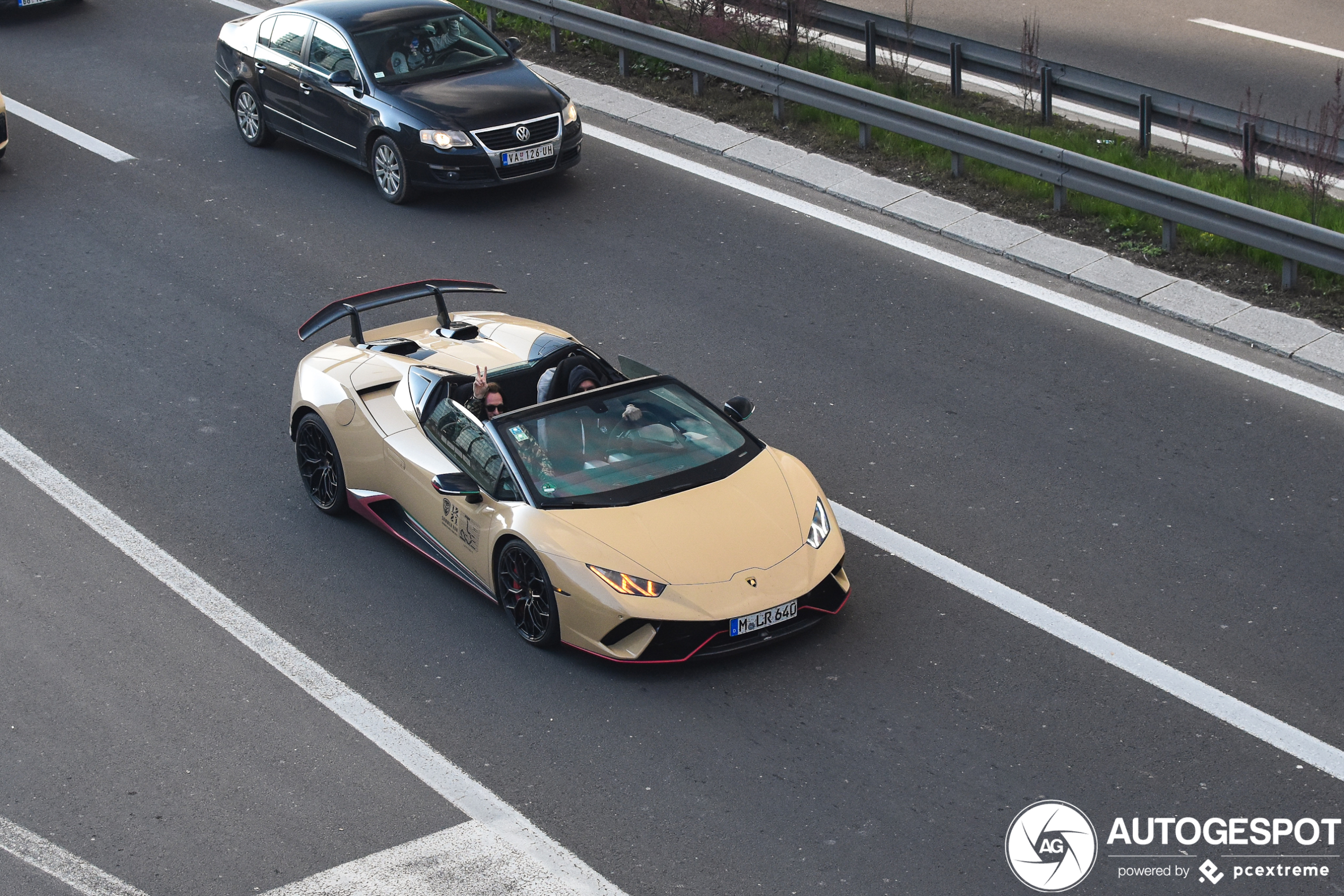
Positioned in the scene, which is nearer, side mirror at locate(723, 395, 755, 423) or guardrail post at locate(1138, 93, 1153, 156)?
side mirror at locate(723, 395, 755, 423)

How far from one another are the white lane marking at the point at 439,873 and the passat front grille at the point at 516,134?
8177 mm

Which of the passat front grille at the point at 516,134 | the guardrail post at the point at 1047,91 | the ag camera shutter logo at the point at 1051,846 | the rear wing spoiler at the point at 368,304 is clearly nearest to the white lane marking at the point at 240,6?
the passat front grille at the point at 516,134

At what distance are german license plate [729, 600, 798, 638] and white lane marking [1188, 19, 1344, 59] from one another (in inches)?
482

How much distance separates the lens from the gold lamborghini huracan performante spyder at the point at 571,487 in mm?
7910

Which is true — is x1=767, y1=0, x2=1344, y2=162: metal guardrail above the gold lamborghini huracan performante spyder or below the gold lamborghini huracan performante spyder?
above

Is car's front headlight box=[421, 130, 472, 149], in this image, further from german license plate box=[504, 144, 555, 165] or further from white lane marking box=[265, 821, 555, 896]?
white lane marking box=[265, 821, 555, 896]

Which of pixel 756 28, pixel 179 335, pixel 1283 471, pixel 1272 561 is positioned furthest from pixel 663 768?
pixel 756 28

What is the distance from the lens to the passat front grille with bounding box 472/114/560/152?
13914 mm

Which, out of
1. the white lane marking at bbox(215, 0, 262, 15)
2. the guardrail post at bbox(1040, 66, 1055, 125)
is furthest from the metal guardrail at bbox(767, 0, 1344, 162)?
the white lane marking at bbox(215, 0, 262, 15)

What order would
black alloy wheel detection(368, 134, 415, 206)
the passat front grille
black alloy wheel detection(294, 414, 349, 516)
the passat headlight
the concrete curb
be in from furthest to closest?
black alloy wheel detection(368, 134, 415, 206)
the passat front grille
the concrete curb
black alloy wheel detection(294, 414, 349, 516)
the passat headlight

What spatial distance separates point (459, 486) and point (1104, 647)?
355 centimetres

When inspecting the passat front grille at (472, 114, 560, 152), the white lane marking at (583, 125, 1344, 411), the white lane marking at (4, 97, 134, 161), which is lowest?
the white lane marking at (583, 125, 1344, 411)

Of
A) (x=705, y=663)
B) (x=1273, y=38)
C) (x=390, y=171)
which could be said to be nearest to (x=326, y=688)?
(x=705, y=663)

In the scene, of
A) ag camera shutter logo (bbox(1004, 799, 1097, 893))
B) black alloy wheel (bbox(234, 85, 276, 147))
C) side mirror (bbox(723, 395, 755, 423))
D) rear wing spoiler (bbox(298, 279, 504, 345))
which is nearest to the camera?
ag camera shutter logo (bbox(1004, 799, 1097, 893))
